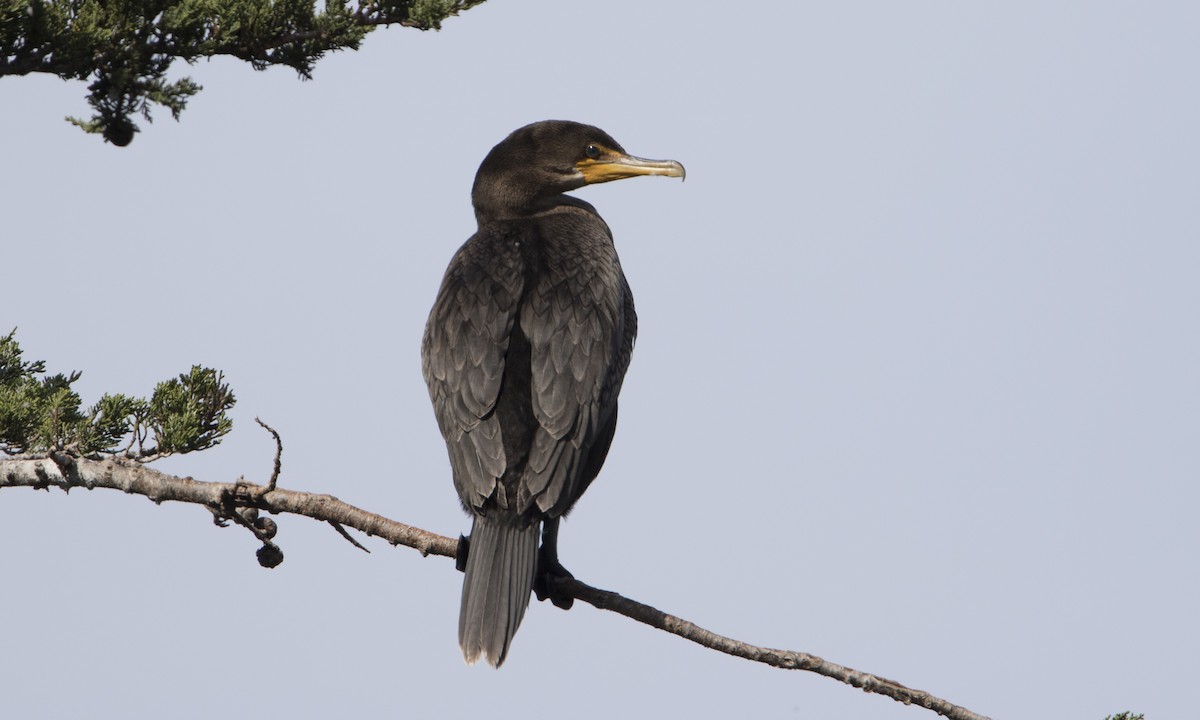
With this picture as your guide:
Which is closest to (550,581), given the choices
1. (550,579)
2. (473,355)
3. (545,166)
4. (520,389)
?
(550,579)

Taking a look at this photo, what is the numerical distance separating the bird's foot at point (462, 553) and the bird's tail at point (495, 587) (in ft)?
0.22

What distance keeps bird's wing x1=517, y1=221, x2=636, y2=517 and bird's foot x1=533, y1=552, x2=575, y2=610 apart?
179 mm

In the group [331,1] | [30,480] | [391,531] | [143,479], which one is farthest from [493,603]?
[331,1]

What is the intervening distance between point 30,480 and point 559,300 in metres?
1.70

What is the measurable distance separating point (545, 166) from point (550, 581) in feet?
6.49

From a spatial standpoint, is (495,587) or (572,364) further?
(572,364)

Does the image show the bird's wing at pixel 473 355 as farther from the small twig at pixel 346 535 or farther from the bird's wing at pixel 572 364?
the small twig at pixel 346 535

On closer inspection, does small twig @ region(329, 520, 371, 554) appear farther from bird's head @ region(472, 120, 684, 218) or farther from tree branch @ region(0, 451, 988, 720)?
bird's head @ region(472, 120, 684, 218)

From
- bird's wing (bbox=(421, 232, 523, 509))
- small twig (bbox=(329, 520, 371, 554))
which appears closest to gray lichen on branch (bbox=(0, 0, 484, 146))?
bird's wing (bbox=(421, 232, 523, 509))

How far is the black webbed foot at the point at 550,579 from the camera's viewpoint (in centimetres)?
415

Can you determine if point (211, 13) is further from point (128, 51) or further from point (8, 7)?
point (8, 7)

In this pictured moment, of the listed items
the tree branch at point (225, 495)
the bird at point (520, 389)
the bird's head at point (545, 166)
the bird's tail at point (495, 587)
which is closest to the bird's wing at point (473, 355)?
the bird at point (520, 389)

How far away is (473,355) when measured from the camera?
14.4 feet

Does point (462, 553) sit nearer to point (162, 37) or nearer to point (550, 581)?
point (550, 581)
